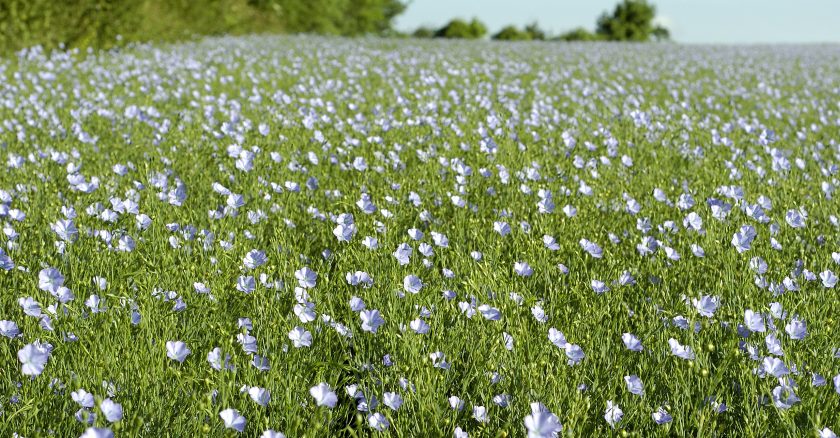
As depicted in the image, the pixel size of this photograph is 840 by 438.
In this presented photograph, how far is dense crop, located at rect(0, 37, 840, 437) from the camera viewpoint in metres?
2.00

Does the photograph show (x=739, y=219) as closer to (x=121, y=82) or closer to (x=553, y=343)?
(x=553, y=343)

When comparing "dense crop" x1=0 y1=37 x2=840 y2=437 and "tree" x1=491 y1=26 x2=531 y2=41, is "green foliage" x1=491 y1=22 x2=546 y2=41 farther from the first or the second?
"dense crop" x1=0 y1=37 x2=840 y2=437

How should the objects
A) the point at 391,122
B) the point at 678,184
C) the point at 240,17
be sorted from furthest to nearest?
the point at 240,17, the point at 391,122, the point at 678,184

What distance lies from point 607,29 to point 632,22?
1116 mm

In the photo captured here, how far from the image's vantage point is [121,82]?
7.54 meters

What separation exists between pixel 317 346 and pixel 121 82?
622 cm

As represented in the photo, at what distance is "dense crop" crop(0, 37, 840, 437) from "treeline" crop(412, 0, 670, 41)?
81.2 ft

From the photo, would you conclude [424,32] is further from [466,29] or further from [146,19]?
[146,19]

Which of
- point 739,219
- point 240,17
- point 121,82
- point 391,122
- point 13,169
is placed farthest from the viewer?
point 240,17

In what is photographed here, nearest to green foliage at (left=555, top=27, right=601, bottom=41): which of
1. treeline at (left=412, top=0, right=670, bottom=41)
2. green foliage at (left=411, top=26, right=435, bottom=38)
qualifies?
treeline at (left=412, top=0, right=670, bottom=41)

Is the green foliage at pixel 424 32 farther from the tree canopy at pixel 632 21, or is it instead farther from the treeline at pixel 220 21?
the tree canopy at pixel 632 21

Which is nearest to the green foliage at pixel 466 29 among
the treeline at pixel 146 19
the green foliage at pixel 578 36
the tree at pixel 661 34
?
the green foliage at pixel 578 36

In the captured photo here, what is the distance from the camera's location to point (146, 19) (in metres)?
12.9

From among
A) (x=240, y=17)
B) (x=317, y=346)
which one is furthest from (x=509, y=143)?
(x=240, y=17)
